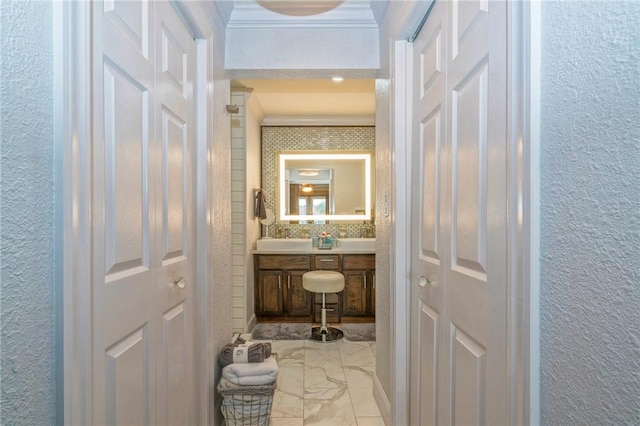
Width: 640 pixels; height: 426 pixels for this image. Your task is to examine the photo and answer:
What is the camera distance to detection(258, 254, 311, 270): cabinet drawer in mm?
3818

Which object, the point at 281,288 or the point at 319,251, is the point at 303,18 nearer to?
the point at 319,251

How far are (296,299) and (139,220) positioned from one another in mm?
2895

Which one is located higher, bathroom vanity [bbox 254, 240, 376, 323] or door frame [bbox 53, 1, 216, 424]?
door frame [bbox 53, 1, 216, 424]

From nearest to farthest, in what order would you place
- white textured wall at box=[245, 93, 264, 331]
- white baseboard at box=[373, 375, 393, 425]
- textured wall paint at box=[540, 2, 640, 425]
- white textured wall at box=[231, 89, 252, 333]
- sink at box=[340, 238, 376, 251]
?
textured wall paint at box=[540, 2, 640, 425] < white baseboard at box=[373, 375, 393, 425] < white textured wall at box=[231, 89, 252, 333] < white textured wall at box=[245, 93, 264, 331] < sink at box=[340, 238, 376, 251]

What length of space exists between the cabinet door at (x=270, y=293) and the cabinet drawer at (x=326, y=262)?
428 millimetres

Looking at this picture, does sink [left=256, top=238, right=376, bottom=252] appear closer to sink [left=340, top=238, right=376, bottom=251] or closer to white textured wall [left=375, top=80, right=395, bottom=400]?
sink [left=340, top=238, right=376, bottom=251]

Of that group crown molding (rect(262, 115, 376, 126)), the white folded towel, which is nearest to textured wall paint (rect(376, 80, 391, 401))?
the white folded towel

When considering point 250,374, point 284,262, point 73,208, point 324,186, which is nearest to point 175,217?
point 73,208

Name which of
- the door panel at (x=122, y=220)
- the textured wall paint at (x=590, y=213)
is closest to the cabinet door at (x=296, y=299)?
the door panel at (x=122, y=220)

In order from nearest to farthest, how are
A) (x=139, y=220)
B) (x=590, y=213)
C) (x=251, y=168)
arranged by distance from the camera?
(x=590, y=213)
(x=139, y=220)
(x=251, y=168)

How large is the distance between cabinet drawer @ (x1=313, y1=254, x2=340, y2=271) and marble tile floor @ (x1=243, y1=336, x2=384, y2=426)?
83 centimetres

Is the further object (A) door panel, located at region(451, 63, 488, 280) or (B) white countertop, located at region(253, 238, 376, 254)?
(B) white countertop, located at region(253, 238, 376, 254)

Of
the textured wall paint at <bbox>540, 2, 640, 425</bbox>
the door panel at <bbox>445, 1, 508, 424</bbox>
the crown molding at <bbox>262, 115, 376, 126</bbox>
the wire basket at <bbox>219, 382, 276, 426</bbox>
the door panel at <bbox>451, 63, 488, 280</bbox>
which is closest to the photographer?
the textured wall paint at <bbox>540, 2, 640, 425</bbox>

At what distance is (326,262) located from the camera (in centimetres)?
385
